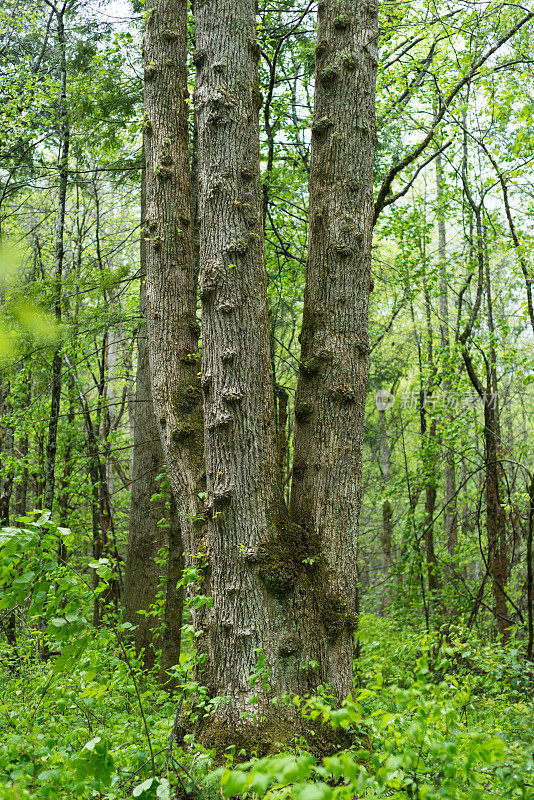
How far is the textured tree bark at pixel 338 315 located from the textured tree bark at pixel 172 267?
80 cm

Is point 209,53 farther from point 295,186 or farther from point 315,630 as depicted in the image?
point 295,186

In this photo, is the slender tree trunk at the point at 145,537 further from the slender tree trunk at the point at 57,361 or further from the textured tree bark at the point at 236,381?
the textured tree bark at the point at 236,381

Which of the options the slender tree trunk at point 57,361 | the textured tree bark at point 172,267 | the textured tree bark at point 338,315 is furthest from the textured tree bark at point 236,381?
the slender tree trunk at point 57,361

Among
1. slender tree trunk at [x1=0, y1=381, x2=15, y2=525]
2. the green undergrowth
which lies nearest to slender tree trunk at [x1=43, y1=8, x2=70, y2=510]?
slender tree trunk at [x1=0, y1=381, x2=15, y2=525]

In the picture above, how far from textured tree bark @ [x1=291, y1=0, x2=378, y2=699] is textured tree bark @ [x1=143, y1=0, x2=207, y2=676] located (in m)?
0.80

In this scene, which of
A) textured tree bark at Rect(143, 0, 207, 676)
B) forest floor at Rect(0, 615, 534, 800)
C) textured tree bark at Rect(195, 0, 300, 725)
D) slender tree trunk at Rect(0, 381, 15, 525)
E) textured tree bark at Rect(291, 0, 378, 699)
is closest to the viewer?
forest floor at Rect(0, 615, 534, 800)

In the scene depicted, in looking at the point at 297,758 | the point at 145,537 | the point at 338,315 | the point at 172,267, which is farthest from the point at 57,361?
the point at 297,758

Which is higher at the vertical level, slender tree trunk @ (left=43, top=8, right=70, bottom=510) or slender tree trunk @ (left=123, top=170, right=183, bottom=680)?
slender tree trunk @ (left=43, top=8, right=70, bottom=510)

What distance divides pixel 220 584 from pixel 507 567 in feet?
20.0

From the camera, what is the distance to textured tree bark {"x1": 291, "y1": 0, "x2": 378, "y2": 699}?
3467mm

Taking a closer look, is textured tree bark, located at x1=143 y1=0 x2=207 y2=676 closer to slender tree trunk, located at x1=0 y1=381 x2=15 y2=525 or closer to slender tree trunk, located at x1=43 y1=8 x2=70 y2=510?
slender tree trunk, located at x1=43 y1=8 x2=70 y2=510

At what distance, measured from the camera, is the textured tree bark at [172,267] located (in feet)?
13.3

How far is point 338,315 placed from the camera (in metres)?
3.68

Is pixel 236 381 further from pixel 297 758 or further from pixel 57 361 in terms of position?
pixel 57 361
